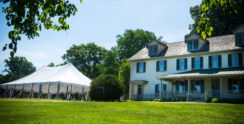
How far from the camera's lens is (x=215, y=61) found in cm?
2042

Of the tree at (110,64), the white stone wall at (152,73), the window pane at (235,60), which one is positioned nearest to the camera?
the window pane at (235,60)

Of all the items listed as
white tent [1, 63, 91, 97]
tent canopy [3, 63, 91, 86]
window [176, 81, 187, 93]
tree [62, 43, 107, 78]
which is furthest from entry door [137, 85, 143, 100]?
tree [62, 43, 107, 78]

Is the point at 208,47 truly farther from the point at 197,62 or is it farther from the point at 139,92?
the point at 139,92

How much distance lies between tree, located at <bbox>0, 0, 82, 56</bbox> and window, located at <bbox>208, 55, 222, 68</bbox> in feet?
60.3

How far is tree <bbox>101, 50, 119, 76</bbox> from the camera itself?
147ft

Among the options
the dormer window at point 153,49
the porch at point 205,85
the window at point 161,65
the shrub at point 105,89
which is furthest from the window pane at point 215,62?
the shrub at point 105,89

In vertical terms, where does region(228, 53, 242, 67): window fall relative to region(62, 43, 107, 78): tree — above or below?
below

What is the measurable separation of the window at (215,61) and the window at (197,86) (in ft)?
6.16

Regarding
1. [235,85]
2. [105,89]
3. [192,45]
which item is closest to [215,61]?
[235,85]

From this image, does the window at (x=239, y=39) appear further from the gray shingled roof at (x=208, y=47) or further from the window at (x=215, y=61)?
the window at (x=215, y=61)

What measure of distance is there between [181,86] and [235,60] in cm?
557

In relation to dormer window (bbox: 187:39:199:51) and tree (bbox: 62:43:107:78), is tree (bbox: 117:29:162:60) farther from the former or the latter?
dormer window (bbox: 187:39:199:51)

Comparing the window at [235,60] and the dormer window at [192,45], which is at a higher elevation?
the dormer window at [192,45]

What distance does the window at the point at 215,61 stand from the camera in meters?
20.1
